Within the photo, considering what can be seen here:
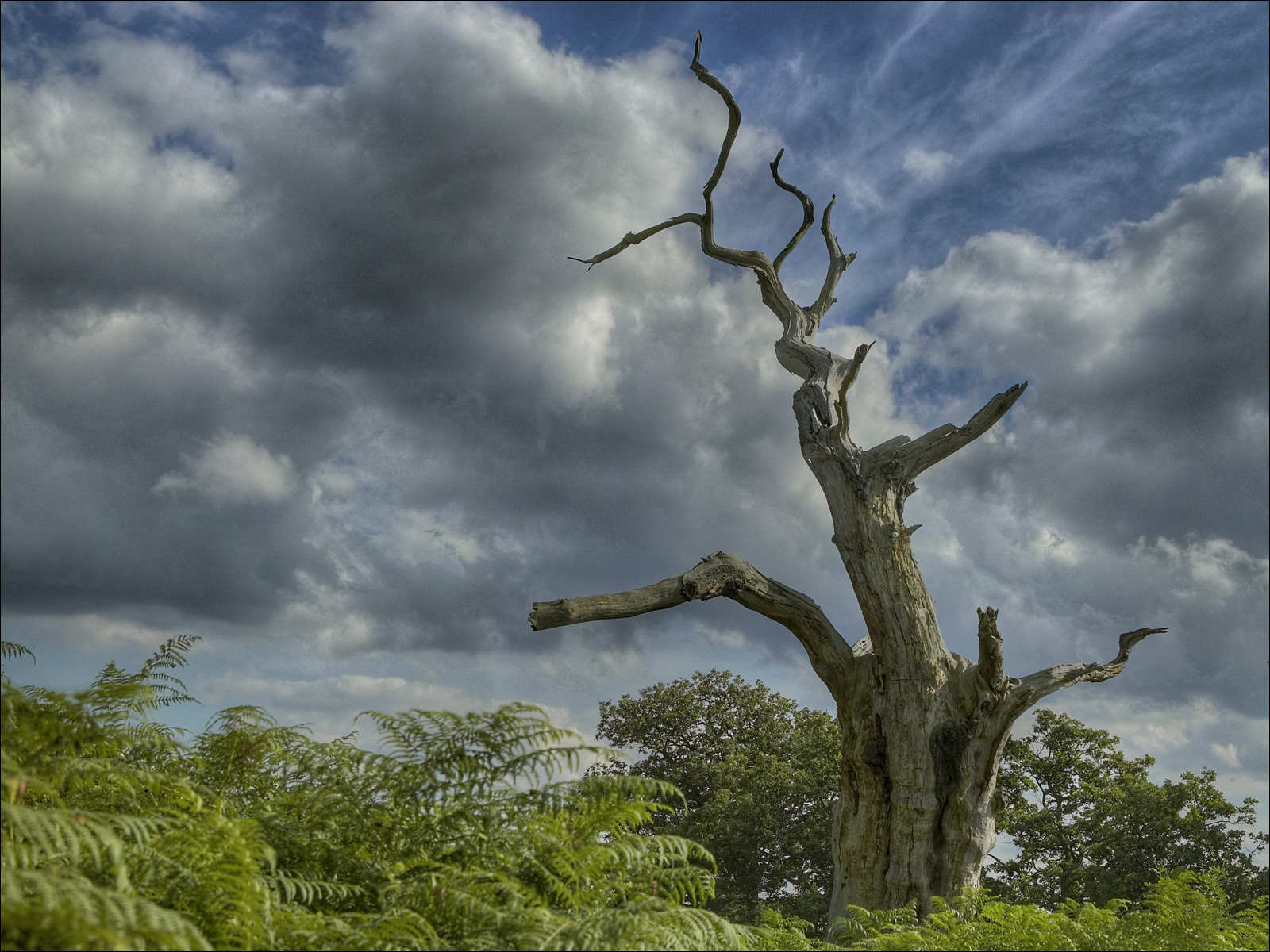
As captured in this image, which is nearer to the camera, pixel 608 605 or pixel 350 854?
pixel 350 854

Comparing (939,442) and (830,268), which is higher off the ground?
(830,268)

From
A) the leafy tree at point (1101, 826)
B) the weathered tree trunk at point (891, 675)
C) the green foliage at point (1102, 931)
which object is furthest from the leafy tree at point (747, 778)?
the green foliage at point (1102, 931)

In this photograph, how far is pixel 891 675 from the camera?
982 cm

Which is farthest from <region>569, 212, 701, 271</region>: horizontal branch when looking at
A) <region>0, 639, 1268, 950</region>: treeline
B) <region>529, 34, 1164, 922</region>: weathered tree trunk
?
<region>0, 639, 1268, 950</region>: treeline

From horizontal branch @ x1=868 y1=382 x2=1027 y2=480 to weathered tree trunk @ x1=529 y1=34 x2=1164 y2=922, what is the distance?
0.04 feet

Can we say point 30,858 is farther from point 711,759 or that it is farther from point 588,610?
point 711,759

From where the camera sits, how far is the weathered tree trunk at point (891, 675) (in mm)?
9297

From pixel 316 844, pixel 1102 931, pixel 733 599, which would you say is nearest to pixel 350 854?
pixel 316 844

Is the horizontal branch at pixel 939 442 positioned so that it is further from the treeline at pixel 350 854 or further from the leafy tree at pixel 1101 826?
the leafy tree at pixel 1101 826

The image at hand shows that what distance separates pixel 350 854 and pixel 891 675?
267 inches

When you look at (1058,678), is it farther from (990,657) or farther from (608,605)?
(608,605)

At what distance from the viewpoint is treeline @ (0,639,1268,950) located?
314 centimetres

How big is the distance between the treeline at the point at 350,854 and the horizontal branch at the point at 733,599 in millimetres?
3886

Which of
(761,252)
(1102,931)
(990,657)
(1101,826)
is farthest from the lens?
(1101,826)
